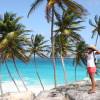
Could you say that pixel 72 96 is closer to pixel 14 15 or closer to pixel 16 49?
pixel 16 49

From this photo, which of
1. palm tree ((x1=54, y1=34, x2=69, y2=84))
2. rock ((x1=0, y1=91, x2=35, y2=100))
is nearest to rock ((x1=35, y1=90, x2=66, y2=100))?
rock ((x1=0, y1=91, x2=35, y2=100))

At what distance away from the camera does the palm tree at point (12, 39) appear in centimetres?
4003

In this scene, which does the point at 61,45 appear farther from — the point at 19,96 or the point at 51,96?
the point at 51,96

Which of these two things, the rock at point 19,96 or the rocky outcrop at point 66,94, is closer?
the rocky outcrop at point 66,94

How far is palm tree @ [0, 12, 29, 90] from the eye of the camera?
40031 mm

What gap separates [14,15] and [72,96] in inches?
1162

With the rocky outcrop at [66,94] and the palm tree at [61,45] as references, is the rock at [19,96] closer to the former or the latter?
the rocky outcrop at [66,94]

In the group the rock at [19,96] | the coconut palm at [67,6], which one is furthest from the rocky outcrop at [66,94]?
the coconut palm at [67,6]

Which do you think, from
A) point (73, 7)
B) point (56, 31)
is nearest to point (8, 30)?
point (56, 31)

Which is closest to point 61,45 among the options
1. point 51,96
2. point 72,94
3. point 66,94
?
point 51,96

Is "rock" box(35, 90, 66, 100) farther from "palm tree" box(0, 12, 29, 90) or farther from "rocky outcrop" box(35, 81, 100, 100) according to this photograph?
"palm tree" box(0, 12, 29, 90)

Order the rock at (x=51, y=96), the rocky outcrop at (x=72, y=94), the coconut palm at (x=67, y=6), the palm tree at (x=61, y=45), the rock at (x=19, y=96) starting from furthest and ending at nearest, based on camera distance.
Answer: the palm tree at (x=61, y=45) → the coconut palm at (x=67, y=6) → the rock at (x=19, y=96) → the rock at (x=51, y=96) → the rocky outcrop at (x=72, y=94)

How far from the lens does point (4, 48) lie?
40.1 metres

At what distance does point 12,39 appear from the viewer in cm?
4022
